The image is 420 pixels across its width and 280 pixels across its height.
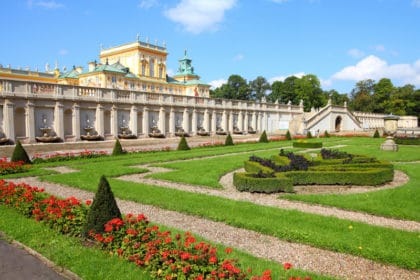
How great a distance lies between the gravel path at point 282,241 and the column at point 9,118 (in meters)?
16.0

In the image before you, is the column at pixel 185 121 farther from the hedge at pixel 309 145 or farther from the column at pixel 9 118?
the column at pixel 9 118

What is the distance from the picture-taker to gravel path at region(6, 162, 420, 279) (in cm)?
583

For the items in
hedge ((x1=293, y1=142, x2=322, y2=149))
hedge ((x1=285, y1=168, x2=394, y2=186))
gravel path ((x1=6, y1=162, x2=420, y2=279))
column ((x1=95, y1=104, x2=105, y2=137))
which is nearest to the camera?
gravel path ((x1=6, y1=162, x2=420, y2=279))

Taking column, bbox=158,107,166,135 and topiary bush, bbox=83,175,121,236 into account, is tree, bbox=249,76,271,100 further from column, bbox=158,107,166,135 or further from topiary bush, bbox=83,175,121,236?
topiary bush, bbox=83,175,121,236

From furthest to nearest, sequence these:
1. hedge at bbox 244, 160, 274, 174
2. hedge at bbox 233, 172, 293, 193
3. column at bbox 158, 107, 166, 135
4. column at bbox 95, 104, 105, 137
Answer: column at bbox 158, 107, 166, 135 < column at bbox 95, 104, 105, 137 < hedge at bbox 244, 160, 274, 174 < hedge at bbox 233, 172, 293, 193

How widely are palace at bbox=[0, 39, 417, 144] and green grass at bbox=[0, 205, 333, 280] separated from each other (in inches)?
788

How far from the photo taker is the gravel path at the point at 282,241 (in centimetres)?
583

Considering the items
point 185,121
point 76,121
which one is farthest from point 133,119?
point 185,121

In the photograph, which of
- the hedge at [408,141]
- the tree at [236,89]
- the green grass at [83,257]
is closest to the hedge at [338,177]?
the green grass at [83,257]

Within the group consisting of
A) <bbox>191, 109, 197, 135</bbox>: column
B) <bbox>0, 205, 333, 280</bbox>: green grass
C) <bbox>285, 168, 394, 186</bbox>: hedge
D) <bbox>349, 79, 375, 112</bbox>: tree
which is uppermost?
<bbox>349, 79, 375, 112</bbox>: tree

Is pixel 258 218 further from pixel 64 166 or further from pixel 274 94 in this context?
pixel 274 94

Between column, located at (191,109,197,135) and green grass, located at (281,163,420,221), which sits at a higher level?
column, located at (191,109,197,135)

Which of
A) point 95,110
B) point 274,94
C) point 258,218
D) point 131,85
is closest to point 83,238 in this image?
point 258,218

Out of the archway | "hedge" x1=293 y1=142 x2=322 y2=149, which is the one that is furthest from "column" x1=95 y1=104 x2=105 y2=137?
the archway
